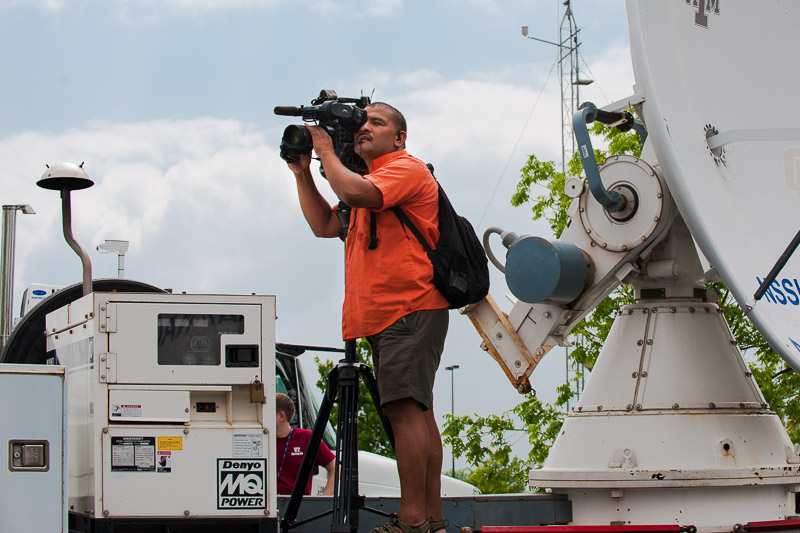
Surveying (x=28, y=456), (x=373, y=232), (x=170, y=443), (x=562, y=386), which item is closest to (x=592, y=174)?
(x=373, y=232)

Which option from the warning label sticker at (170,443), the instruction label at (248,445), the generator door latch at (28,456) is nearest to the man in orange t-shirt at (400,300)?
the instruction label at (248,445)

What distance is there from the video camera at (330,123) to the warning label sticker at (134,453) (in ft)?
4.66

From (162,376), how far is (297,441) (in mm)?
2793

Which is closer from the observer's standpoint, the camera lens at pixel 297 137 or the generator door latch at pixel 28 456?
the generator door latch at pixel 28 456

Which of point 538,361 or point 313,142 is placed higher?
point 313,142

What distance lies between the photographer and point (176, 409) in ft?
14.2

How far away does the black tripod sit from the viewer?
4414mm

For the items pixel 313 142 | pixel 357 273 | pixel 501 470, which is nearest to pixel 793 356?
pixel 357 273

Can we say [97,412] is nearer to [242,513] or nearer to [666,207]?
[242,513]

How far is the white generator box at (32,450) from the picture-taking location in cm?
390

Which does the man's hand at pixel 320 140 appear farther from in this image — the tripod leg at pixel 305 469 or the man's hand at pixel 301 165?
the tripod leg at pixel 305 469

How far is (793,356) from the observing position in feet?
14.8

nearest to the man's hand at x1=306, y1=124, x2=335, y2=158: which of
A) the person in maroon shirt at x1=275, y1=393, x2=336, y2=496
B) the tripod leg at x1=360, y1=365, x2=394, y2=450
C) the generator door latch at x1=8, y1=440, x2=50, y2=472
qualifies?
the tripod leg at x1=360, y1=365, x2=394, y2=450

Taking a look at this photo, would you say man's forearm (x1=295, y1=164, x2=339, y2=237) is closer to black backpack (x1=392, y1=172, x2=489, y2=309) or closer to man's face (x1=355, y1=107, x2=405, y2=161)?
man's face (x1=355, y1=107, x2=405, y2=161)
